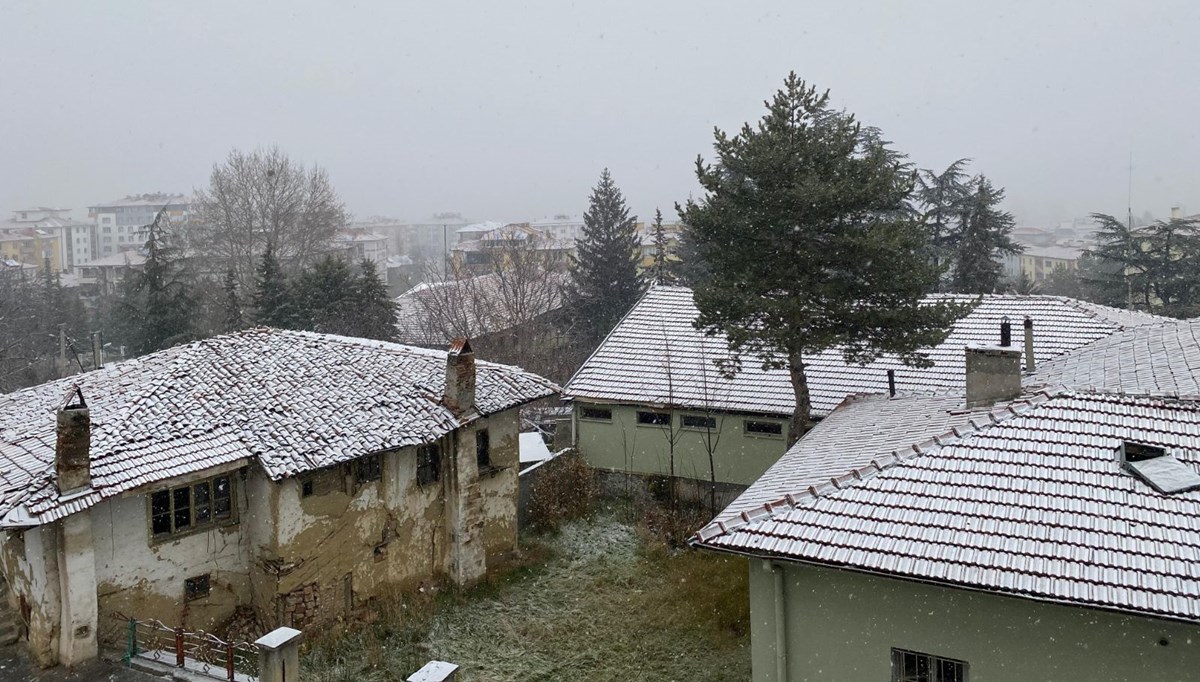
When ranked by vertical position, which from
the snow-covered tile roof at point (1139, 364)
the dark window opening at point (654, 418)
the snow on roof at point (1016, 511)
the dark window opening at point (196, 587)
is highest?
the snow-covered tile roof at point (1139, 364)

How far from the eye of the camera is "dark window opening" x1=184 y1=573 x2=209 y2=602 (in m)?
14.5

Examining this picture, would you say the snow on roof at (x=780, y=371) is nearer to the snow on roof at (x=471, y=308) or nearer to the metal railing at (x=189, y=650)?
the metal railing at (x=189, y=650)

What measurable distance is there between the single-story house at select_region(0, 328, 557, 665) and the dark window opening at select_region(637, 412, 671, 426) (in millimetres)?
4355

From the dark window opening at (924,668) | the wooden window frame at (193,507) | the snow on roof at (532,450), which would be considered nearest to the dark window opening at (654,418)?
the snow on roof at (532,450)

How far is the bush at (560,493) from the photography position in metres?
20.8

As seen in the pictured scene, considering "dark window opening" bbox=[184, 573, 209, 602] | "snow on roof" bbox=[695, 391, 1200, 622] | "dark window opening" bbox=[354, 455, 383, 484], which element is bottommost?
"dark window opening" bbox=[184, 573, 209, 602]

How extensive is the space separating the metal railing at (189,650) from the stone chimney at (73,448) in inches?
95.4

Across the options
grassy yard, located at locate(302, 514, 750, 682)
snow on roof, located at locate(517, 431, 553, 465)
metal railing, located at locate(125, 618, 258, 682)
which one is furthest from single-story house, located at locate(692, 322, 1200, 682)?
snow on roof, located at locate(517, 431, 553, 465)

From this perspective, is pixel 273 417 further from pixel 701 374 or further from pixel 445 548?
pixel 701 374

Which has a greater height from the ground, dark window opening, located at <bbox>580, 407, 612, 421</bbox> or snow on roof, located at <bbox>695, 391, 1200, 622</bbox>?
snow on roof, located at <bbox>695, 391, 1200, 622</bbox>

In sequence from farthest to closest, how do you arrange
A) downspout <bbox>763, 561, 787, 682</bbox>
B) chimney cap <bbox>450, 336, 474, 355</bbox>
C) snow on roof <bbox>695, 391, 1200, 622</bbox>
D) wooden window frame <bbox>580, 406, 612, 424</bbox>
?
wooden window frame <bbox>580, 406, 612, 424</bbox>
chimney cap <bbox>450, 336, 474, 355</bbox>
downspout <bbox>763, 561, 787, 682</bbox>
snow on roof <bbox>695, 391, 1200, 622</bbox>

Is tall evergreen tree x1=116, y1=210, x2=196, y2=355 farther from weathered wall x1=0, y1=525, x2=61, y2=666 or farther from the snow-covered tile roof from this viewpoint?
the snow-covered tile roof

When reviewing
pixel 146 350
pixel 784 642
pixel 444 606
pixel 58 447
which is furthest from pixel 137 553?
pixel 146 350

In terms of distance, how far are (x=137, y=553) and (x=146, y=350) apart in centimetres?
3193
